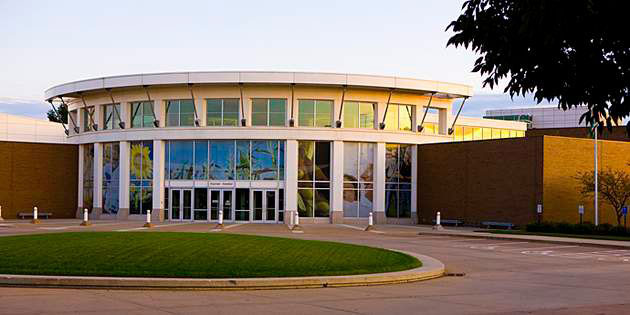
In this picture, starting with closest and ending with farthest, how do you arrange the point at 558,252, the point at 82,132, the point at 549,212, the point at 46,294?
1. the point at 46,294
2. the point at 558,252
3. the point at 549,212
4. the point at 82,132

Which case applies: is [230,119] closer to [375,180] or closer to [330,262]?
[375,180]

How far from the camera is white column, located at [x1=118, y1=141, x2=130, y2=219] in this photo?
178 ft

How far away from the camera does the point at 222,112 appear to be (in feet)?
173

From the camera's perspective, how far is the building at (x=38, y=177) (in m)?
54.2

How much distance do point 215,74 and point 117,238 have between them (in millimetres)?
28246

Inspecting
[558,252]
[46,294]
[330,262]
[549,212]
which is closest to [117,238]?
[330,262]

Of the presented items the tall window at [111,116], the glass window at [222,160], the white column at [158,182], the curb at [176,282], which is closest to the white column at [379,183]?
the glass window at [222,160]

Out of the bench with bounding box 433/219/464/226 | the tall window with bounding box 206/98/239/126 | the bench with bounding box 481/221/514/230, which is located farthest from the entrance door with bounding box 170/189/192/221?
the bench with bounding box 481/221/514/230

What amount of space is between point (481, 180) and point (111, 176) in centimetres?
2493

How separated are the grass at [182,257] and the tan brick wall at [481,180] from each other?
73.4 feet

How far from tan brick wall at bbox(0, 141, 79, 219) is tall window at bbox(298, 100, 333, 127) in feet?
56.3

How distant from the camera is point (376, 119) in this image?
53.7m

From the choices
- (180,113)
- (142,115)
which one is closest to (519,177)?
(180,113)

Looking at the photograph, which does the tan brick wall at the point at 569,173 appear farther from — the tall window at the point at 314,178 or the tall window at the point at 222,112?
the tall window at the point at 222,112
